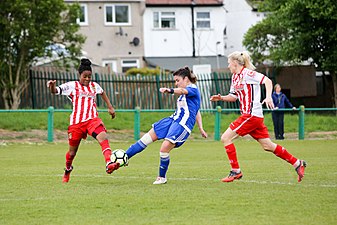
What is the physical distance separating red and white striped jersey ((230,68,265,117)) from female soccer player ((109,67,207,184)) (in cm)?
67

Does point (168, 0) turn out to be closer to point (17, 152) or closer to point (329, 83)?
point (329, 83)

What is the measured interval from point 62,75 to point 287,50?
10.7 meters

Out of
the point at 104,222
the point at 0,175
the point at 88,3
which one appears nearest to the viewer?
the point at 104,222

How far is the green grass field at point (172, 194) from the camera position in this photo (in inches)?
353

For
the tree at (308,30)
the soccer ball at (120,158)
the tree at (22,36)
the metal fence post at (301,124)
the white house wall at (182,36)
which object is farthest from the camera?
the white house wall at (182,36)

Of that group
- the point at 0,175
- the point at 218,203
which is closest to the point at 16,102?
the point at 0,175

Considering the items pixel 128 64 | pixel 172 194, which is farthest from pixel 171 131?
pixel 128 64

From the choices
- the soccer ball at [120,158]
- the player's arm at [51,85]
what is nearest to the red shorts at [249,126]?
the soccer ball at [120,158]

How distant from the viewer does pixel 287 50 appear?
39.1m

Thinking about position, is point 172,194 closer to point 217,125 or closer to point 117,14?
point 217,125

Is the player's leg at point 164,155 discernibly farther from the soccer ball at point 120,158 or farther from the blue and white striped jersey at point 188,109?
the soccer ball at point 120,158

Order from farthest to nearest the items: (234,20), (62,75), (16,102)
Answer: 1. (234,20)
2. (62,75)
3. (16,102)

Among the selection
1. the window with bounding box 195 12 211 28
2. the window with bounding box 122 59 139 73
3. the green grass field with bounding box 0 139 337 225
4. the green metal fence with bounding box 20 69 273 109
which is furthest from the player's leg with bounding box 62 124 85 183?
the window with bounding box 195 12 211 28

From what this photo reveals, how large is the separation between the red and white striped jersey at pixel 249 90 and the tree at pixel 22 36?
21.1 metres
